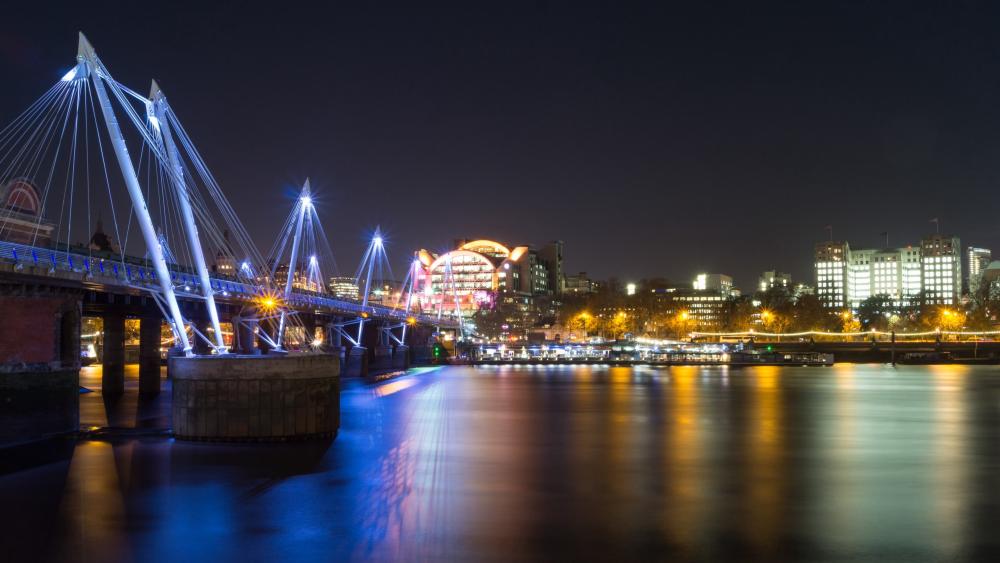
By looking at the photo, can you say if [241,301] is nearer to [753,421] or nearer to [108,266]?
[108,266]

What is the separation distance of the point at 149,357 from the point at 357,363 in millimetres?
29085

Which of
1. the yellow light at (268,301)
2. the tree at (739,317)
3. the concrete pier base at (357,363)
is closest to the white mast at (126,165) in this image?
the yellow light at (268,301)

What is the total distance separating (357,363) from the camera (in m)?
86.1

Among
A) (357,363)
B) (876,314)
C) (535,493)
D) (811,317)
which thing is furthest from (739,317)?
(535,493)

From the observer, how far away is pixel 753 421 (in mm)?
43844

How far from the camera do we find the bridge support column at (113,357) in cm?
5647

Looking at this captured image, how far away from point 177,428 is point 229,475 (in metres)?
6.11

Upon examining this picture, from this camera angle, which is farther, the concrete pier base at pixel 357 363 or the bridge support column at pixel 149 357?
the concrete pier base at pixel 357 363

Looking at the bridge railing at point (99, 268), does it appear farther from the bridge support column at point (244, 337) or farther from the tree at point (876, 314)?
the tree at point (876, 314)

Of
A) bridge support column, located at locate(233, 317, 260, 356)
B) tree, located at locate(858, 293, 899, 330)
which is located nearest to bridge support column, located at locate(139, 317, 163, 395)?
bridge support column, located at locate(233, 317, 260, 356)

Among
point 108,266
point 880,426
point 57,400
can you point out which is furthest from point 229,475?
point 880,426

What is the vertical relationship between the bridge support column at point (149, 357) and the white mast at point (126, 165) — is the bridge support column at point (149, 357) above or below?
below

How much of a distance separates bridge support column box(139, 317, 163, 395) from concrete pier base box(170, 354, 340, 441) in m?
30.3

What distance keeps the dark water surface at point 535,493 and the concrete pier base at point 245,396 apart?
2.25ft
